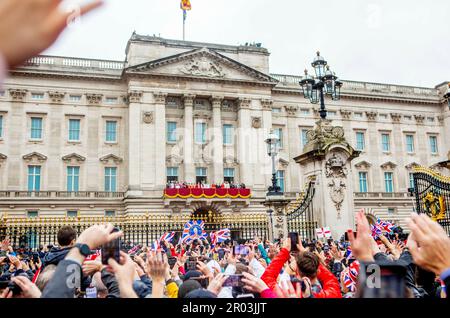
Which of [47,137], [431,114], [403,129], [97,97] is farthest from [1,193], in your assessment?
[431,114]

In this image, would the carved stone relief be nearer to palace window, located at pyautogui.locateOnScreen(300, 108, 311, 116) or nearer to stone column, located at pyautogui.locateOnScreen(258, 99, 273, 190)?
stone column, located at pyautogui.locateOnScreen(258, 99, 273, 190)

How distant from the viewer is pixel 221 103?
4534 cm

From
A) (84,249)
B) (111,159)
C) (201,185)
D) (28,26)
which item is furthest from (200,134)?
(28,26)

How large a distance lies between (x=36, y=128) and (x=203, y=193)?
17185 millimetres

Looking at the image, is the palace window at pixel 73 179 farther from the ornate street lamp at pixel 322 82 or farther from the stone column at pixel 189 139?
the ornate street lamp at pixel 322 82

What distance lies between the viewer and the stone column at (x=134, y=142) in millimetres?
40009

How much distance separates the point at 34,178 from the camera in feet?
132

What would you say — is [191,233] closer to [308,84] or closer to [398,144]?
[308,84]

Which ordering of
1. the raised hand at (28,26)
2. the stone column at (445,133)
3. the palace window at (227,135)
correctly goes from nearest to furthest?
the raised hand at (28,26) < the palace window at (227,135) < the stone column at (445,133)

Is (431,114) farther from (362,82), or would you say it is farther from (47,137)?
(47,137)

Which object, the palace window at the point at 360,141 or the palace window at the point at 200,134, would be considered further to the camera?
the palace window at the point at 360,141

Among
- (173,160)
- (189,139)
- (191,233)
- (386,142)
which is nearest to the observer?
(191,233)

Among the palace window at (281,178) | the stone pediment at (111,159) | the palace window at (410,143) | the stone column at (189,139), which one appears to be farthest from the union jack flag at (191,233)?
the palace window at (410,143)

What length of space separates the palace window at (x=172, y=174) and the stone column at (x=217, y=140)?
12.2ft
